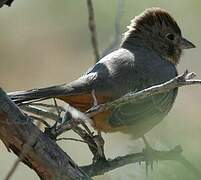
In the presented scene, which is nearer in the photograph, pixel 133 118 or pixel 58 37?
pixel 133 118

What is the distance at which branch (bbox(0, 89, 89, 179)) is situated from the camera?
7.52ft

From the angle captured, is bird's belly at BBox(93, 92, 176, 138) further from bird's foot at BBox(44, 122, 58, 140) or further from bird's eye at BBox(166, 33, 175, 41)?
bird's foot at BBox(44, 122, 58, 140)

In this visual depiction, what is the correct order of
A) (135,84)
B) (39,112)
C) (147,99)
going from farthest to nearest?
(135,84) < (147,99) < (39,112)

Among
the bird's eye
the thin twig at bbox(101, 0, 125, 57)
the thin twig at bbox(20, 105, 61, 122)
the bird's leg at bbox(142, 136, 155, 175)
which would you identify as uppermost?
the thin twig at bbox(101, 0, 125, 57)

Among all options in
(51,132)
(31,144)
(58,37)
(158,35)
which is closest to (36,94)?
(51,132)

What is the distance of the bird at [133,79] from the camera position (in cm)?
366

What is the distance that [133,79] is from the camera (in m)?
4.07

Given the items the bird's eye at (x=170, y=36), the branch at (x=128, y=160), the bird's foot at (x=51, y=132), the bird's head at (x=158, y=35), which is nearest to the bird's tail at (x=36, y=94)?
the branch at (x=128, y=160)

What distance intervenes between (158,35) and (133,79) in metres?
1.06

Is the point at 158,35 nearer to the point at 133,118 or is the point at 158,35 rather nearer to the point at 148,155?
the point at 133,118

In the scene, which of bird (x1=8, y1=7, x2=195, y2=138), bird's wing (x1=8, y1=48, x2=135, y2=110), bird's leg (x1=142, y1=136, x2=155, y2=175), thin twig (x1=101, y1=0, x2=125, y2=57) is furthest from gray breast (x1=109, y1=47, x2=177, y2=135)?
thin twig (x1=101, y1=0, x2=125, y2=57)

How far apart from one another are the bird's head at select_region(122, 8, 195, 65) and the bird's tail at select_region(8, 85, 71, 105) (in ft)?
4.46

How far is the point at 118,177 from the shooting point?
2.42 m

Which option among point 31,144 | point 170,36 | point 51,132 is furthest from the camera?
point 170,36
